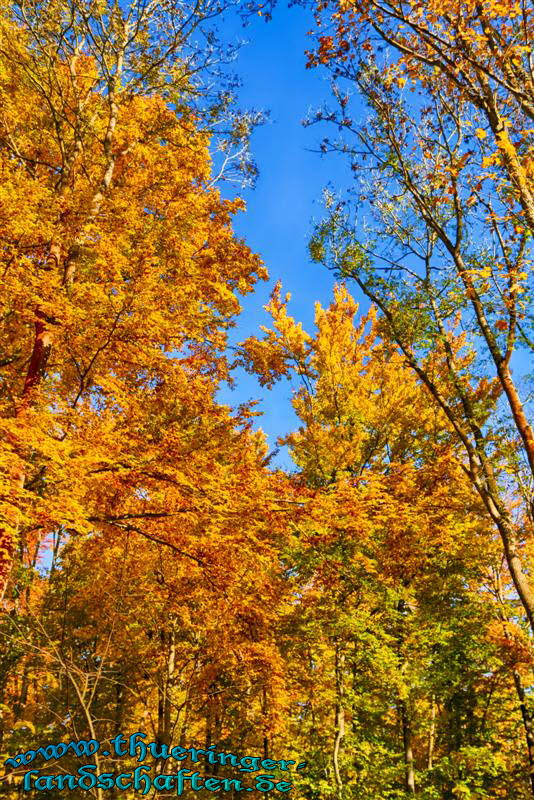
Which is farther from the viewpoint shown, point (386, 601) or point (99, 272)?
point (386, 601)

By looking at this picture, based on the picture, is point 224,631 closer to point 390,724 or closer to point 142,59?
point 390,724

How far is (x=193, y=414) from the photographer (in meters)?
8.05

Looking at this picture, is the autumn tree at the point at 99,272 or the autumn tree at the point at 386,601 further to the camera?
the autumn tree at the point at 386,601

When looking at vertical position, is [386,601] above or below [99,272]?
below

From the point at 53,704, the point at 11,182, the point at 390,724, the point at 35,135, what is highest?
the point at 35,135

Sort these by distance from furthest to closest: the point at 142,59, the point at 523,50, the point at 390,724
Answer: the point at 390,724, the point at 142,59, the point at 523,50

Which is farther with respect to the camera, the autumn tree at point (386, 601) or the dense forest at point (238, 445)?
the autumn tree at point (386, 601)

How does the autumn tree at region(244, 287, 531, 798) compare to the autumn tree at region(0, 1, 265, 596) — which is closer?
the autumn tree at region(0, 1, 265, 596)

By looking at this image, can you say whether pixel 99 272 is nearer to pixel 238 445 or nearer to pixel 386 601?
pixel 238 445

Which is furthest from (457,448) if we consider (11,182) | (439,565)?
(11,182)

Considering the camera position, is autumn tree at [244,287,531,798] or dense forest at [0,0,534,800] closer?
dense forest at [0,0,534,800]

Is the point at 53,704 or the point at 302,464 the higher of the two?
the point at 302,464

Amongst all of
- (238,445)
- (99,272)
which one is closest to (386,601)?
(238,445)

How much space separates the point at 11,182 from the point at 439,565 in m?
10.3
